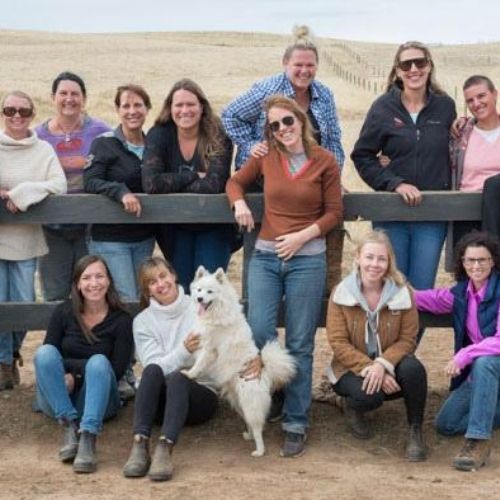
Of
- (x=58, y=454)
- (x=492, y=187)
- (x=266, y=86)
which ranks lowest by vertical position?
(x=58, y=454)

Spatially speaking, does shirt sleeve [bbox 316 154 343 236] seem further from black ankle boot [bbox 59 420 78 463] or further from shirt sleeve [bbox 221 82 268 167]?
black ankle boot [bbox 59 420 78 463]

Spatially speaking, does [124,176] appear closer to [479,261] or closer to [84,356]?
[84,356]

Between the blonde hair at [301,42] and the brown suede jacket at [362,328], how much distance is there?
1614 millimetres

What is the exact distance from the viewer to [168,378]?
5812 mm

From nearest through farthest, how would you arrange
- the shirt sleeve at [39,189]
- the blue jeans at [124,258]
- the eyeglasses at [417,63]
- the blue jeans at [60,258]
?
the shirt sleeve at [39,189]
the eyeglasses at [417,63]
the blue jeans at [124,258]
the blue jeans at [60,258]

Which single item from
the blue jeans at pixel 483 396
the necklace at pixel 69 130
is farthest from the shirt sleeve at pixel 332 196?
the necklace at pixel 69 130

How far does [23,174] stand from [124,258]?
0.87 metres

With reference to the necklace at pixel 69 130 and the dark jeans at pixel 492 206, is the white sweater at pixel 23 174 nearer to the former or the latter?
the necklace at pixel 69 130

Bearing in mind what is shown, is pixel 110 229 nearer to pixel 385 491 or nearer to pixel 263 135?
pixel 263 135

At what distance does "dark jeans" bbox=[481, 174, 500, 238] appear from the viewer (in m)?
6.05

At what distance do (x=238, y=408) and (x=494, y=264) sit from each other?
1.80 metres

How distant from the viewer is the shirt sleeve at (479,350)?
5.73 m

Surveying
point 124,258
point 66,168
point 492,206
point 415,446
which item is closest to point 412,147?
point 492,206

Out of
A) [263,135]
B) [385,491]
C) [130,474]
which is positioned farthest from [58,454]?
[263,135]
